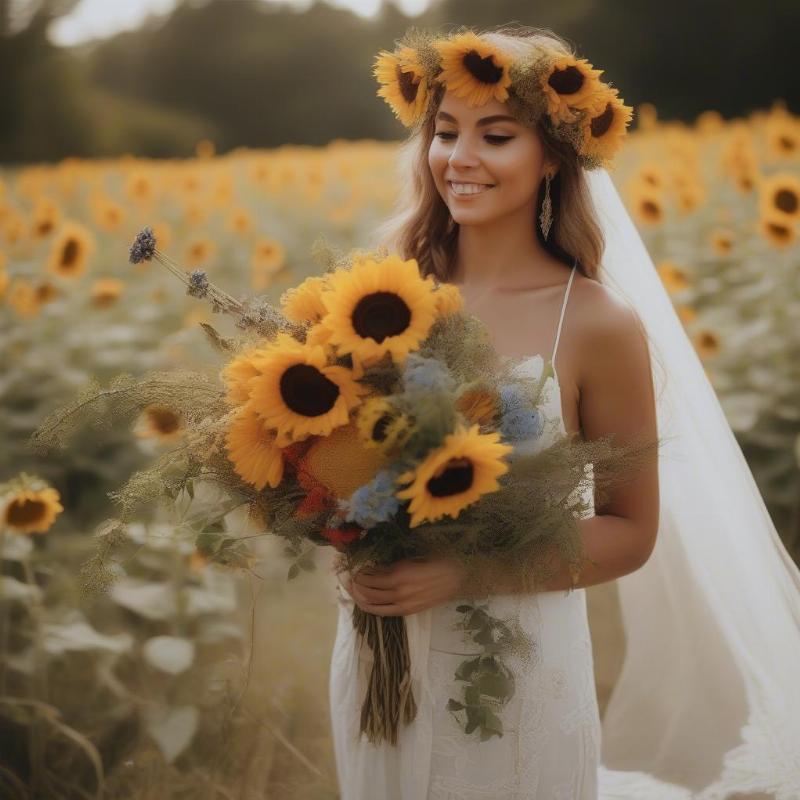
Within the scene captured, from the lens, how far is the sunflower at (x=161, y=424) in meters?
1.53

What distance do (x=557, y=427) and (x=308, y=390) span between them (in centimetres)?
37

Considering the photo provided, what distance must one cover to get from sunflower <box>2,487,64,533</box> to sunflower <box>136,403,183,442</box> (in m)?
0.79

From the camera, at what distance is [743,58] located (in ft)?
23.1

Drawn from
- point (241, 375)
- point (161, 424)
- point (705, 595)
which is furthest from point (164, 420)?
point (705, 595)

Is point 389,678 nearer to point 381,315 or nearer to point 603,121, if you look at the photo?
point 381,315

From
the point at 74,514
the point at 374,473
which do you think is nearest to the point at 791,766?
the point at 374,473

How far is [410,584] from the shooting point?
1.44 metres

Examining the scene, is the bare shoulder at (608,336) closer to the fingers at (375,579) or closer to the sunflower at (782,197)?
the fingers at (375,579)

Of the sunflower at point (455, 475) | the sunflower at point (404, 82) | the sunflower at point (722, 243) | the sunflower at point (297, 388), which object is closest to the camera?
the sunflower at point (455, 475)

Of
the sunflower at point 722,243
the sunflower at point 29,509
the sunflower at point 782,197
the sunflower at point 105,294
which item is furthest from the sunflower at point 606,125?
the sunflower at point 722,243

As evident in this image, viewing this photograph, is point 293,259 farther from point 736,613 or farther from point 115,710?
point 736,613

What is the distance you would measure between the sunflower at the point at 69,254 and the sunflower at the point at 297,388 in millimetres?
2823

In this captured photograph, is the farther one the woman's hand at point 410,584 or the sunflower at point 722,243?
the sunflower at point 722,243

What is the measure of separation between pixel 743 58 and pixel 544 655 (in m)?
6.46
